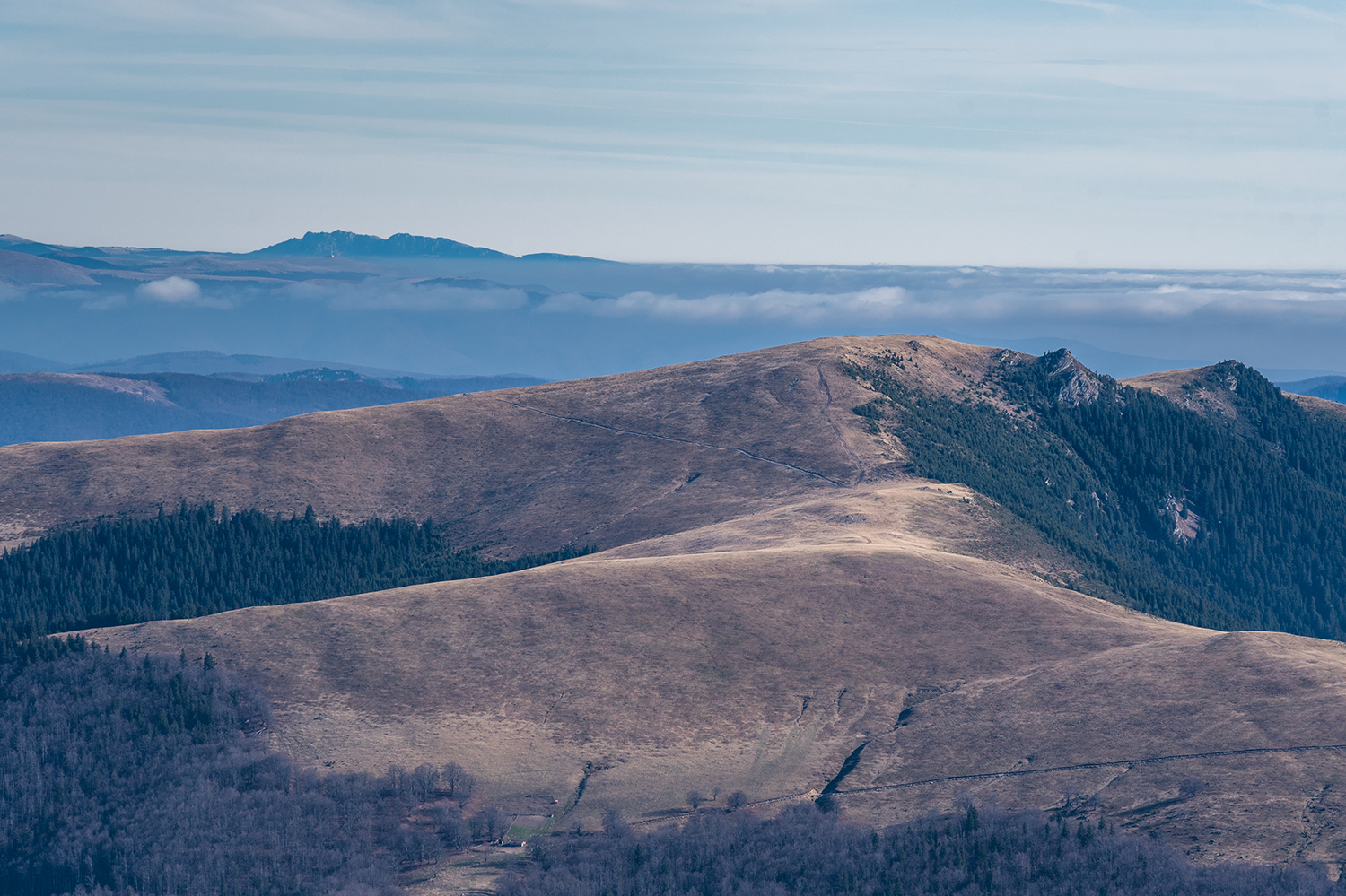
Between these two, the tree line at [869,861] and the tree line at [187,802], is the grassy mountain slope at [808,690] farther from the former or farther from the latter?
the tree line at [187,802]

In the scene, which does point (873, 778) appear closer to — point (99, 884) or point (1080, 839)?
point (1080, 839)

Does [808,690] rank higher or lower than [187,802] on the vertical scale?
higher

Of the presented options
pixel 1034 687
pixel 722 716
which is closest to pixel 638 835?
pixel 722 716

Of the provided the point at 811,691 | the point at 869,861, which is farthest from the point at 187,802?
the point at 811,691

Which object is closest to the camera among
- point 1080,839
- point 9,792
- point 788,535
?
point 1080,839

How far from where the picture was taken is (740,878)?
87.4 m

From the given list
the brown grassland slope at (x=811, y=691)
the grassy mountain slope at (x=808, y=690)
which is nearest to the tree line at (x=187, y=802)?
the brown grassland slope at (x=811, y=691)

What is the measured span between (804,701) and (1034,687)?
21.1m

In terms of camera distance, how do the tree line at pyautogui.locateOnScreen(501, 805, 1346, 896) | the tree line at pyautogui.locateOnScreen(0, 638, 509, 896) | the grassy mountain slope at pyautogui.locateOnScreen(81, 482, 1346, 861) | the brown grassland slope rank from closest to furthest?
the tree line at pyautogui.locateOnScreen(501, 805, 1346, 896) < the tree line at pyautogui.locateOnScreen(0, 638, 509, 896) < the brown grassland slope < the grassy mountain slope at pyautogui.locateOnScreen(81, 482, 1346, 861)

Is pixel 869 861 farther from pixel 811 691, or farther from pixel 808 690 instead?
pixel 808 690

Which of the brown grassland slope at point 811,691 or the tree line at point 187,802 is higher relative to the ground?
the brown grassland slope at point 811,691

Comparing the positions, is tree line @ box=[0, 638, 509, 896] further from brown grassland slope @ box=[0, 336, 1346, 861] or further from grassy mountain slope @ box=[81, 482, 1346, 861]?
grassy mountain slope @ box=[81, 482, 1346, 861]

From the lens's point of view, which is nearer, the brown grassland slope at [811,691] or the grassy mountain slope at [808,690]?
the brown grassland slope at [811,691]

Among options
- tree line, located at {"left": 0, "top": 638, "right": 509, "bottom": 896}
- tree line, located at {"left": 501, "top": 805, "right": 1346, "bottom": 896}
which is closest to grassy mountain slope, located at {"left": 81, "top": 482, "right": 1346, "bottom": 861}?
tree line, located at {"left": 501, "top": 805, "right": 1346, "bottom": 896}
